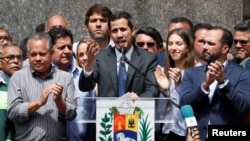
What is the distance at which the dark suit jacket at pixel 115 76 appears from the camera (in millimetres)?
11734

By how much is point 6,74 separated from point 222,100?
92.6 inches

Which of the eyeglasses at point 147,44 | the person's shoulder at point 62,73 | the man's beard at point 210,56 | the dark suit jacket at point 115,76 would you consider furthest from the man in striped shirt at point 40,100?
the eyeglasses at point 147,44

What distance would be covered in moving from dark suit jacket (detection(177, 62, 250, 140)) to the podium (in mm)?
590

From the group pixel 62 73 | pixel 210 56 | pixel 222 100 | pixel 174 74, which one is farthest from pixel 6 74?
pixel 222 100

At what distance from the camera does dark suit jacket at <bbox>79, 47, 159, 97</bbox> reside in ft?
38.5

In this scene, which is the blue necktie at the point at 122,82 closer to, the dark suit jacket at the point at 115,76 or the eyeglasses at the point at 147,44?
the dark suit jacket at the point at 115,76

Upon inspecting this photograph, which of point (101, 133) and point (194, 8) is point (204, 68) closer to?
point (101, 133)

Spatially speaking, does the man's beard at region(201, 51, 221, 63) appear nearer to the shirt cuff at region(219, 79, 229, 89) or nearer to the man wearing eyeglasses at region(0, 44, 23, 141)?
the shirt cuff at region(219, 79, 229, 89)

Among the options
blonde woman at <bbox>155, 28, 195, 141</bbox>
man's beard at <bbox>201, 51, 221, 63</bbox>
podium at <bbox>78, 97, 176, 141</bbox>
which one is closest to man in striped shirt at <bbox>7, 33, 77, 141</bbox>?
podium at <bbox>78, 97, 176, 141</bbox>

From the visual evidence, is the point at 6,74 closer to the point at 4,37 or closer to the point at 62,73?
the point at 62,73

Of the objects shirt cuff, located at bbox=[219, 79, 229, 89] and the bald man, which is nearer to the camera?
shirt cuff, located at bbox=[219, 79, 229, 89]

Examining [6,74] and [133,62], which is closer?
[133,62]

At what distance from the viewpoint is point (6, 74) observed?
1242 centimetres

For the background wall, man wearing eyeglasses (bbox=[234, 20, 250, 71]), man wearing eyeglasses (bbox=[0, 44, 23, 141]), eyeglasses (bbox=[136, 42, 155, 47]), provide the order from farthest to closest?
the background wall → eyeglasses (bbox=[136, 42, 155, 47]) → man wearing eyeglasses (bbox=[234, 20, 250, 71]) → man wearing eyeglasses (bbox=[0, 44, 23, 141])
